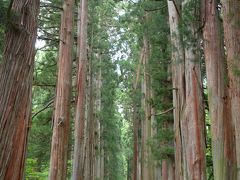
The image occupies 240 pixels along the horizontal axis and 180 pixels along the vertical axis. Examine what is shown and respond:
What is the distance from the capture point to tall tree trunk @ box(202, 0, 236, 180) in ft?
21.3

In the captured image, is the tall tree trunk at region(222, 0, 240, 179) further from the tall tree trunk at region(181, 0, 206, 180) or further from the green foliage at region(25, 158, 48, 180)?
the green foliage at region(25, 158, 48, 180)

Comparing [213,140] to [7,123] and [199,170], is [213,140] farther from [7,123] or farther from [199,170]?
[7,123]

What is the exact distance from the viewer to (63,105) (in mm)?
8734

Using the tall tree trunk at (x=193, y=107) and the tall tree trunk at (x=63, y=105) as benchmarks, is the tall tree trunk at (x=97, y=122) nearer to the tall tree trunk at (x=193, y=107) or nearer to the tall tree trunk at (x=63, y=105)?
the tall tree trunk at (x=63, y=105)

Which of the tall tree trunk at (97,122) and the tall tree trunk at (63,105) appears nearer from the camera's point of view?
the tall tree trunk at (63,105)

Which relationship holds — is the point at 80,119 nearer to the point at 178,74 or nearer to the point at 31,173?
the point at 31,173

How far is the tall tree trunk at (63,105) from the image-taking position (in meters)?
8.31

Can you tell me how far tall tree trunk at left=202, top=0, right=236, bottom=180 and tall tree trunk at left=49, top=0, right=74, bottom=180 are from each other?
3.45 m

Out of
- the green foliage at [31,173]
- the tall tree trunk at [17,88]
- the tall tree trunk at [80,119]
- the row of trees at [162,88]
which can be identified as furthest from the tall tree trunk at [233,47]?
the green foliage at [31,173]

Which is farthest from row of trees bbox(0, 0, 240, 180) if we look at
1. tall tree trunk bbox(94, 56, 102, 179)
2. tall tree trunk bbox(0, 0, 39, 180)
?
tall tree trunk bbox(94, 56, 102, 179)

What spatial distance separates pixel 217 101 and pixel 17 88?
3795 millimetres

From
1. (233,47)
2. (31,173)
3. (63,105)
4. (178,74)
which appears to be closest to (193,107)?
(178,74)

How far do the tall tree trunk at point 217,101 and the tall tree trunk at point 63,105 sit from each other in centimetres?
345

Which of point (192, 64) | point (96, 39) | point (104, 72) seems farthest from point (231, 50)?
point (104, 72)
